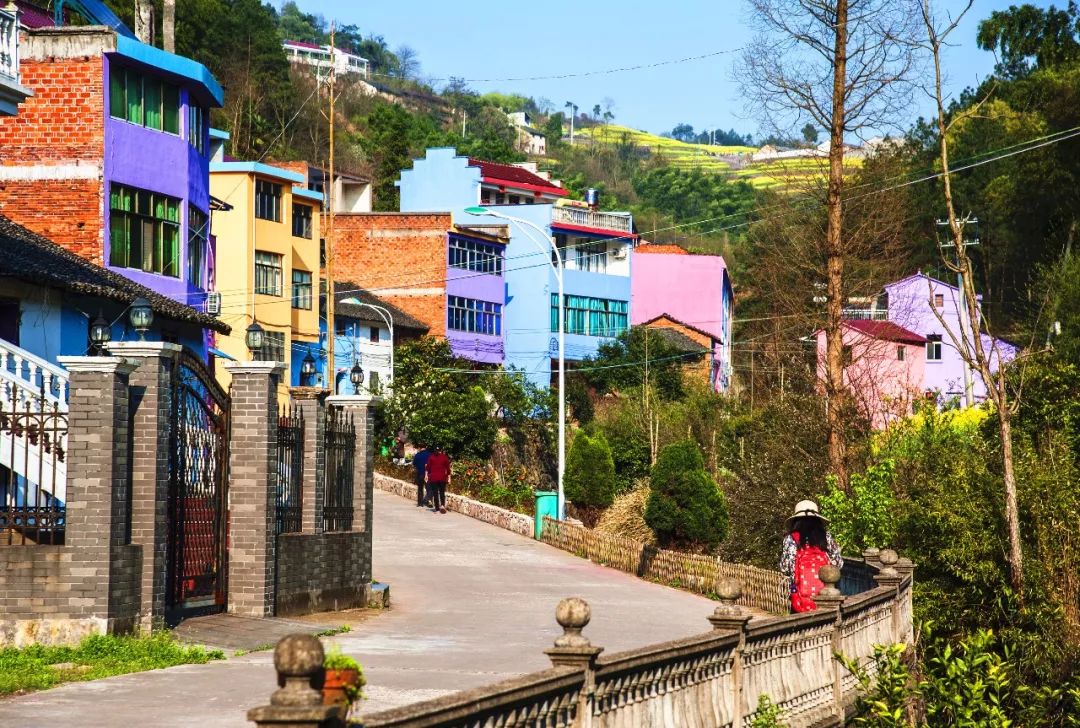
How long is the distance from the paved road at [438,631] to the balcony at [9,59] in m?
8.73

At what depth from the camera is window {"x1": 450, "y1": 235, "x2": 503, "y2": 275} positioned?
69.4 meters

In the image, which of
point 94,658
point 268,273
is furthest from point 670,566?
point 268,273

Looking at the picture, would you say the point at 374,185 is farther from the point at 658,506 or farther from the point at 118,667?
the point at 118,667

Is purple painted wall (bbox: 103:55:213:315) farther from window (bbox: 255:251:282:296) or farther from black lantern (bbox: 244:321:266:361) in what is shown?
window (bbox: 255:251:282:296)

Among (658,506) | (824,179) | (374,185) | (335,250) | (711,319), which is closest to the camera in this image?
(824,179)

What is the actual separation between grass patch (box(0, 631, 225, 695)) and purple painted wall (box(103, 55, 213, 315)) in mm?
16100

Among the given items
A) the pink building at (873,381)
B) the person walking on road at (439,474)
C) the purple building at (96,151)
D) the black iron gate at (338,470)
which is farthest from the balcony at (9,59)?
the person walking on road at (439,474)

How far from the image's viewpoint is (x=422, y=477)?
4528 centimetres

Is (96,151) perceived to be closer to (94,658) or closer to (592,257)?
(94,658)

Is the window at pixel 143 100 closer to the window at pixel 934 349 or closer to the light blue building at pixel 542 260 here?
the light blue building at pixel 542 260

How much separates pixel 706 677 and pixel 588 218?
66.2 meters

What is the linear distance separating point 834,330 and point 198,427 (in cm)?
1453

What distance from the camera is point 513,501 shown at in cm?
4847

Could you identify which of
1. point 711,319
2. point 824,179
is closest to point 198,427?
point 824,179
